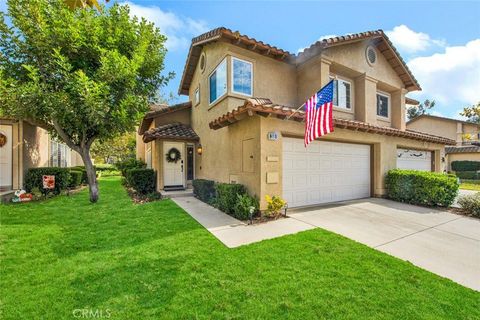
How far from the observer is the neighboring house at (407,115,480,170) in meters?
25.0

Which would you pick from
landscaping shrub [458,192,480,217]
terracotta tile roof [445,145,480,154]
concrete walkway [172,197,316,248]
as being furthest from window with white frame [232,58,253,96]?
terracotta tile roof [445,145,480,154]

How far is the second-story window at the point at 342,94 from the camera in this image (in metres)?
11.3

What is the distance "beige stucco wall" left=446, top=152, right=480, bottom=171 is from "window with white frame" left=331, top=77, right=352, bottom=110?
22.9 meters

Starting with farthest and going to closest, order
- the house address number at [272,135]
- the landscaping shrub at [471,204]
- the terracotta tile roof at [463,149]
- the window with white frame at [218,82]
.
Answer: the terracotta tile roof at [463,149]
the window with white frame at [218,82]
the landscaping shrub at [471,204]
the house address number at [272,135]

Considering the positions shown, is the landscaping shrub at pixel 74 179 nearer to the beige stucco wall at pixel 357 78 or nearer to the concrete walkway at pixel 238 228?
the concrete walkway at pixel 238 228

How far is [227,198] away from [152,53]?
7.72 meters

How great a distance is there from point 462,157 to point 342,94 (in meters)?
24.4

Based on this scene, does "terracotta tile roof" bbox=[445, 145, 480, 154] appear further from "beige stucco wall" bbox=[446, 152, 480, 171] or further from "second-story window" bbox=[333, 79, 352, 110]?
"second-story window" bbox=[333, 79, 352, 110]

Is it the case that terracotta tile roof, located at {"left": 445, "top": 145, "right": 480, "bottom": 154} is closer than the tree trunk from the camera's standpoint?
No

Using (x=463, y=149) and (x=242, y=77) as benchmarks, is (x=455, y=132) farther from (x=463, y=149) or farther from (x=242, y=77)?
(x=242, y=77)

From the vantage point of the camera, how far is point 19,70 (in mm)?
8820

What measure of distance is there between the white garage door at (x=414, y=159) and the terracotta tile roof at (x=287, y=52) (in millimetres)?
4203

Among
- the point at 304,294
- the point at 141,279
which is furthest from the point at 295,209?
the point at 141,279

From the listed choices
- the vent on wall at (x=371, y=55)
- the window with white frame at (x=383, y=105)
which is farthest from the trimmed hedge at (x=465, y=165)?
the vent on wall at (x=371, y=55)
